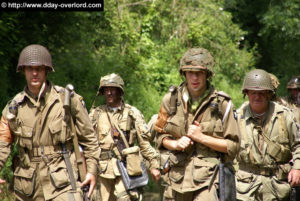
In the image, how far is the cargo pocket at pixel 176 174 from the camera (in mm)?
5871

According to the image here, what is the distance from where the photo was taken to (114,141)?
8523 mm

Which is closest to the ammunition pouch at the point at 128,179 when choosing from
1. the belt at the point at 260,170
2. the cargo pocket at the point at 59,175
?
the belt at the point at 260,170

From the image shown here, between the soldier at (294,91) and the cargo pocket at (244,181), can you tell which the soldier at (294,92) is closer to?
the soldier at (294,91)

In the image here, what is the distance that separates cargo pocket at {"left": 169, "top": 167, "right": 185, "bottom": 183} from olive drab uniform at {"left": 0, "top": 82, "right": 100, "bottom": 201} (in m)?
1.03

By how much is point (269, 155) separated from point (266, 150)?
2.9 inches

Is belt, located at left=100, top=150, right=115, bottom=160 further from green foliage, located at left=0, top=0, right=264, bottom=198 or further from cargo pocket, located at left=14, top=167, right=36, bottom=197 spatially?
green foliage, located at left=0, top=0, right=264, bottom=198

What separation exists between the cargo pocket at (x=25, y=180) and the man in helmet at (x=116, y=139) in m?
2.78

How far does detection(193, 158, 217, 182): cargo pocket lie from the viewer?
18.8ft

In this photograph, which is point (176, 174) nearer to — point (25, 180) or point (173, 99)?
point (173, 99)

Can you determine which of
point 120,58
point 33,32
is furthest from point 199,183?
point 120,58

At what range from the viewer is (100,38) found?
50.9 ft

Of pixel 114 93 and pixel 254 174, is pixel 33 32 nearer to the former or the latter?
pixel 114 93

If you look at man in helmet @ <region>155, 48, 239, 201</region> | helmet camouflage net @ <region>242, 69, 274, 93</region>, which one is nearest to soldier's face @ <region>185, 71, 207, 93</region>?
man in helmet @ <region>155, 48, 239, 201</region>

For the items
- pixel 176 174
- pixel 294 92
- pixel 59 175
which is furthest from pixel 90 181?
pixel 294 92
